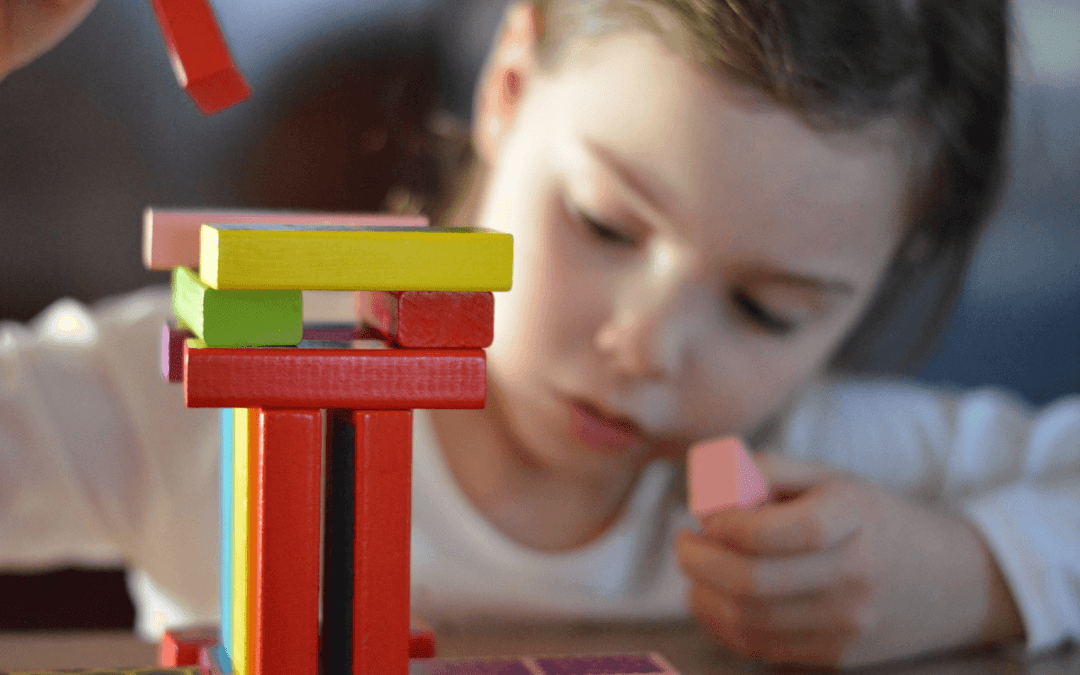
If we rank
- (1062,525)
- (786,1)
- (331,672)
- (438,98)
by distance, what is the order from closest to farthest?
(331,672)
(786,1)
(1062,525)
(438,98)

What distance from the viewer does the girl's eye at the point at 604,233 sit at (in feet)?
2.16

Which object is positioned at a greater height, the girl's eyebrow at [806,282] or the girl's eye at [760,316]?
the girl's eyebrow at [806,282]

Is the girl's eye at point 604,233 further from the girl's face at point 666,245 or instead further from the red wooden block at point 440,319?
the red wooden block at point 440,319

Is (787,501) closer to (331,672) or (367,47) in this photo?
(331,672)

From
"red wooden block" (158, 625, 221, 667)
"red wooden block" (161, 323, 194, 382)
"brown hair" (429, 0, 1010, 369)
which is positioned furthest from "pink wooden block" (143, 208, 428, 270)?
"brown hair" (429, 0, 1010, 369)

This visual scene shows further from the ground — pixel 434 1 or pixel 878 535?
pixel 434 1

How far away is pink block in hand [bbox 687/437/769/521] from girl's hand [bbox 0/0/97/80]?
14.9 inches

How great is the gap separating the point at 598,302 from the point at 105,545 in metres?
0.41

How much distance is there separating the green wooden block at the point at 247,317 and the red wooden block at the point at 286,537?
1.1 inches

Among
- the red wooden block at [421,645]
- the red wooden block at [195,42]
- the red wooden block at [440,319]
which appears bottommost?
the red wooden block at [421,645]

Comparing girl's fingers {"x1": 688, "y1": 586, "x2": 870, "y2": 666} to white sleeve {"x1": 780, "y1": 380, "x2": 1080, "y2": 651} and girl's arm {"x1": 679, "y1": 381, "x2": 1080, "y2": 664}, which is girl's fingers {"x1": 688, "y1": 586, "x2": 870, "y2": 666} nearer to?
girl's arm {"x1": 679, "y1": 381, "x2": 1080, "y2": 664}

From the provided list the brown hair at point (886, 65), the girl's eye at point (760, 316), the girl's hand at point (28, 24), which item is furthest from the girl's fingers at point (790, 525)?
the girl's hand at point (28, 24)

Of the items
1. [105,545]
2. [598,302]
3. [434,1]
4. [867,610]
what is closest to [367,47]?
[434,1]

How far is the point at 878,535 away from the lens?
27.2 inches
